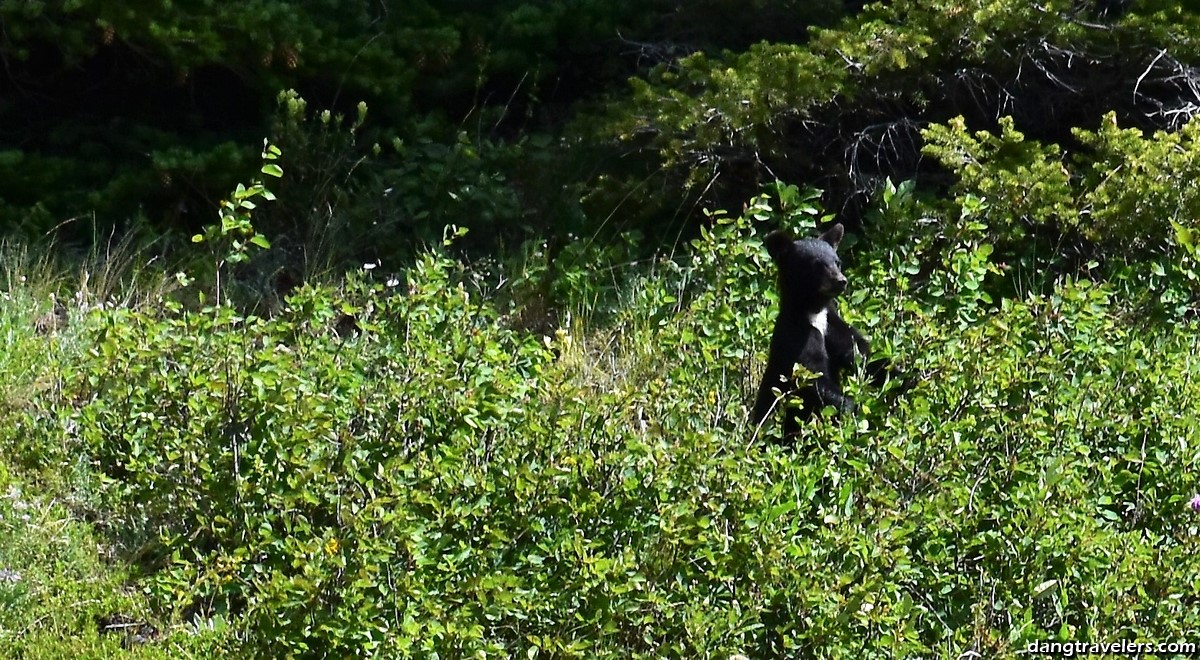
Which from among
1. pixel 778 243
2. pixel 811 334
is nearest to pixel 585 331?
pixel 778 243

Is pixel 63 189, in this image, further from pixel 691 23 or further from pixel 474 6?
pixel 691 23

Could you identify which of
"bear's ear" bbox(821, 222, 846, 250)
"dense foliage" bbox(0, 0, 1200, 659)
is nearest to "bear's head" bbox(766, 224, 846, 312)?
"bear's ear" bbox(821, 222, 846, 250)

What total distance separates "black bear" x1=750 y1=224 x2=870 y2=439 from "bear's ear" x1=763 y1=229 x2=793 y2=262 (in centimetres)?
3

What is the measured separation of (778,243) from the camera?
245 inches

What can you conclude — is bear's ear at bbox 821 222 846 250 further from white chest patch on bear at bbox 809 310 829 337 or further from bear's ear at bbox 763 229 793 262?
white chest patch on bear at bbox 809 310 829 337

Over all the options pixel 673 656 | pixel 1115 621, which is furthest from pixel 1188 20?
pixel 673 656

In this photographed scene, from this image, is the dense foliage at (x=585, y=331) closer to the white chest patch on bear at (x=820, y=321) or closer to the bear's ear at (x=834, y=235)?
the bear's ear at (x=834, y=235)

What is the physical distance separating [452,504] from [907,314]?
2.55m

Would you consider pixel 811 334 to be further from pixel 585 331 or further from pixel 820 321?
pixel 585 331

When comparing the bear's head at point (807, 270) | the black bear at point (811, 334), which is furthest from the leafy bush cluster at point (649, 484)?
the bear's head at point (807, 270)

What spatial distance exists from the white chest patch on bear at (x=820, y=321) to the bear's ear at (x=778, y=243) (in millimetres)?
338

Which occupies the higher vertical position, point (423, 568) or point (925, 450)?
point (925, 450)

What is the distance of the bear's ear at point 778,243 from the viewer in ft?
20.3

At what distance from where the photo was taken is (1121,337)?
18.8 ft
